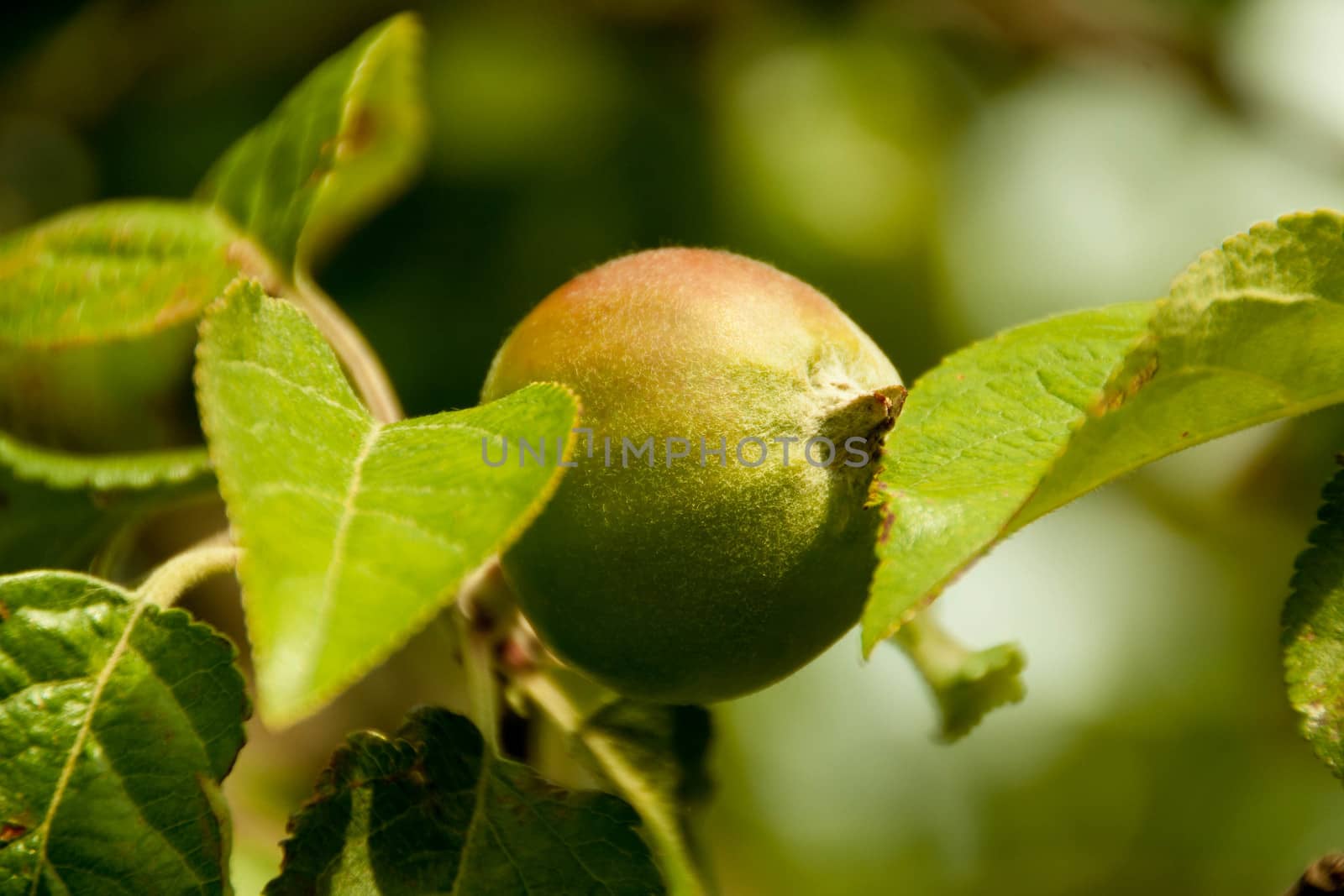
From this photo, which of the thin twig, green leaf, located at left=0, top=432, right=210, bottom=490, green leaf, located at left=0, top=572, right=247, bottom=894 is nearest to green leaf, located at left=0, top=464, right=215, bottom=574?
green leaf, located at left=0, top=432, right=210, bottom=490

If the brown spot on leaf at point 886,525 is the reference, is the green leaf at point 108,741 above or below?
below

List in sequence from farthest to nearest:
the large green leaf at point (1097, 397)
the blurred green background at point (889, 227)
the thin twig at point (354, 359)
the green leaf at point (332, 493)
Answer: the blurred green background at point (889, 227), the thin twig at point (354, 359), the large green leaf at point (1097, 397), the green leaf at point (332, 493)

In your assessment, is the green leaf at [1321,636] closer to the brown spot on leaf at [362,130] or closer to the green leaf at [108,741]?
the green leaf at [108,741]

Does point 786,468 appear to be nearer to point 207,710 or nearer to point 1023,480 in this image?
point 1023,480

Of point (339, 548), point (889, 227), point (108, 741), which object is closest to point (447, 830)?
point (108, 741)

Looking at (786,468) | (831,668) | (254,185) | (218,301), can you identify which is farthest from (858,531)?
(831,668)

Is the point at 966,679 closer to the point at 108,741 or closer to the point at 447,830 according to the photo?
the point at 447,830

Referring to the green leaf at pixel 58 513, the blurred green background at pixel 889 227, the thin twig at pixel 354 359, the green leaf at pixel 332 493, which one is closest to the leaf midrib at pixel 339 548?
the green leaf at pixel 332 493
